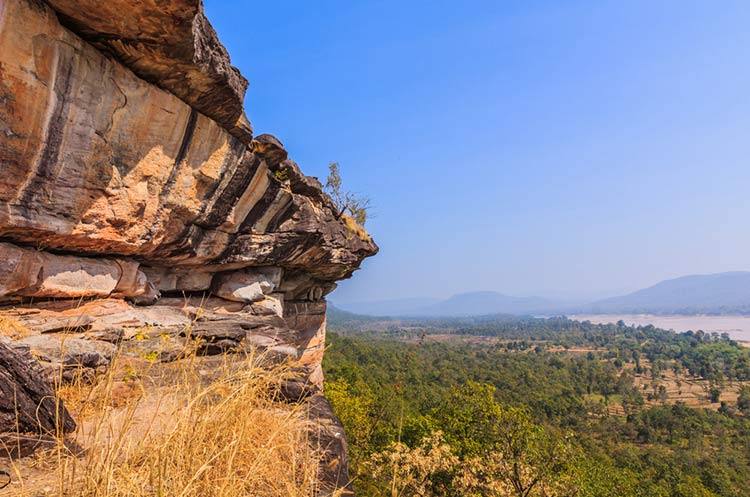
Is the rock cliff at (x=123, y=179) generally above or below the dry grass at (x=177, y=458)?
above

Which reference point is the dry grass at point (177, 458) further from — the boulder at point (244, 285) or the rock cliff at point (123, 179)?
the boulder at point (244, 285)

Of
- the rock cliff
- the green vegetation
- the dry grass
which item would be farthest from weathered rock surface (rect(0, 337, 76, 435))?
the green vegetation

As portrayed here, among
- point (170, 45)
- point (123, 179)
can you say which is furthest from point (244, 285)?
point (170, 45)

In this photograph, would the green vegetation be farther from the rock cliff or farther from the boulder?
the rock cliff

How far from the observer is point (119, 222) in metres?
7.18

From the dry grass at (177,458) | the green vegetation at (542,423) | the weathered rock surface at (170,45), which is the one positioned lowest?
the green vegetation at (542,423)

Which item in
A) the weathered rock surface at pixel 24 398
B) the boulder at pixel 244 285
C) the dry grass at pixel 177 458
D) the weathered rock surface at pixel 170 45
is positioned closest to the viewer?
the dry grass at pixel 177 458

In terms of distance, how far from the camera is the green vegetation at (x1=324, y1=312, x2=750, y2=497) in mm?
13383

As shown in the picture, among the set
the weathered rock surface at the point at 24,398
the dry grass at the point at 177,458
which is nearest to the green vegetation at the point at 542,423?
the dry grass at the point at 177,458

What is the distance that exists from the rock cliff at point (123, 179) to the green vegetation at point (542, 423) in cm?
550

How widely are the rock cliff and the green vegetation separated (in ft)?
18.0

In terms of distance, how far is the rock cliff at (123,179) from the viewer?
17.0 ft

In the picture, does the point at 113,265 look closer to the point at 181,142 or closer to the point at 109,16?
the point at 181,142

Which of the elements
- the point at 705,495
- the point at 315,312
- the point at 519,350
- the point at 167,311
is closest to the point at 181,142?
the point at 167,311
